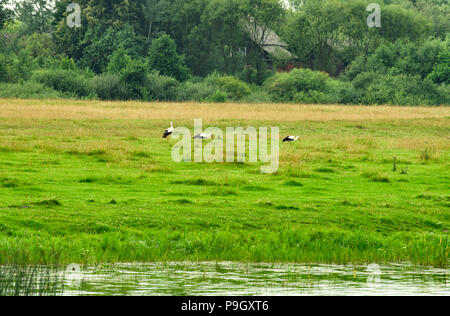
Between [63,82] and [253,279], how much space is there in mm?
58513

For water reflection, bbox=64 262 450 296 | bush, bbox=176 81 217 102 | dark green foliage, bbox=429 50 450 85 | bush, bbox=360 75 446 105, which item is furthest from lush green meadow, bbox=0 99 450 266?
dark green foliage, bbox=429 50 450 85

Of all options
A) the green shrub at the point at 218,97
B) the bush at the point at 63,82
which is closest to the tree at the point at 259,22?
the green shrub at the point at 218,97

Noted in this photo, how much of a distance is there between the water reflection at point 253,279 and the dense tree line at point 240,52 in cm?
5792

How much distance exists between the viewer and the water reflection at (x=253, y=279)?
1274cm

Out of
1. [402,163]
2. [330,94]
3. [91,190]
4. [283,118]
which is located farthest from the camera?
[330,94]

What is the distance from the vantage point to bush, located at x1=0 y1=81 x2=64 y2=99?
62.2 metres

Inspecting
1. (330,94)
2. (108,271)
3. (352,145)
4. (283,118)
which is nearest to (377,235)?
(108,271)

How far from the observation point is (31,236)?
642 inches

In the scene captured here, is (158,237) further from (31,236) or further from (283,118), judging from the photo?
(283,118)

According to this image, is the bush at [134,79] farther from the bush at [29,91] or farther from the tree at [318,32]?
the tree at [318,32]

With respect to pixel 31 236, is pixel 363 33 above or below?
above

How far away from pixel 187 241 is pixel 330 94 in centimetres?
6289

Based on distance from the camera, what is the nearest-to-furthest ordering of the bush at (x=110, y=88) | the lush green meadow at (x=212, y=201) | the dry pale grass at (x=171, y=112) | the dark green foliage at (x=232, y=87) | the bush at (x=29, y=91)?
the lush green meadow at (x=212, y=201)
the dry pale grass at (x=171, y=112)
the bush at (x=29, y=91)
the bush at (x=110, y=88)
the dark green foliage at (x=232, y=87)

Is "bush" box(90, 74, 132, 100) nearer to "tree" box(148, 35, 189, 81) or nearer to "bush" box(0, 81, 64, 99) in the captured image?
"bush" box(0, 81, 64, 99)
